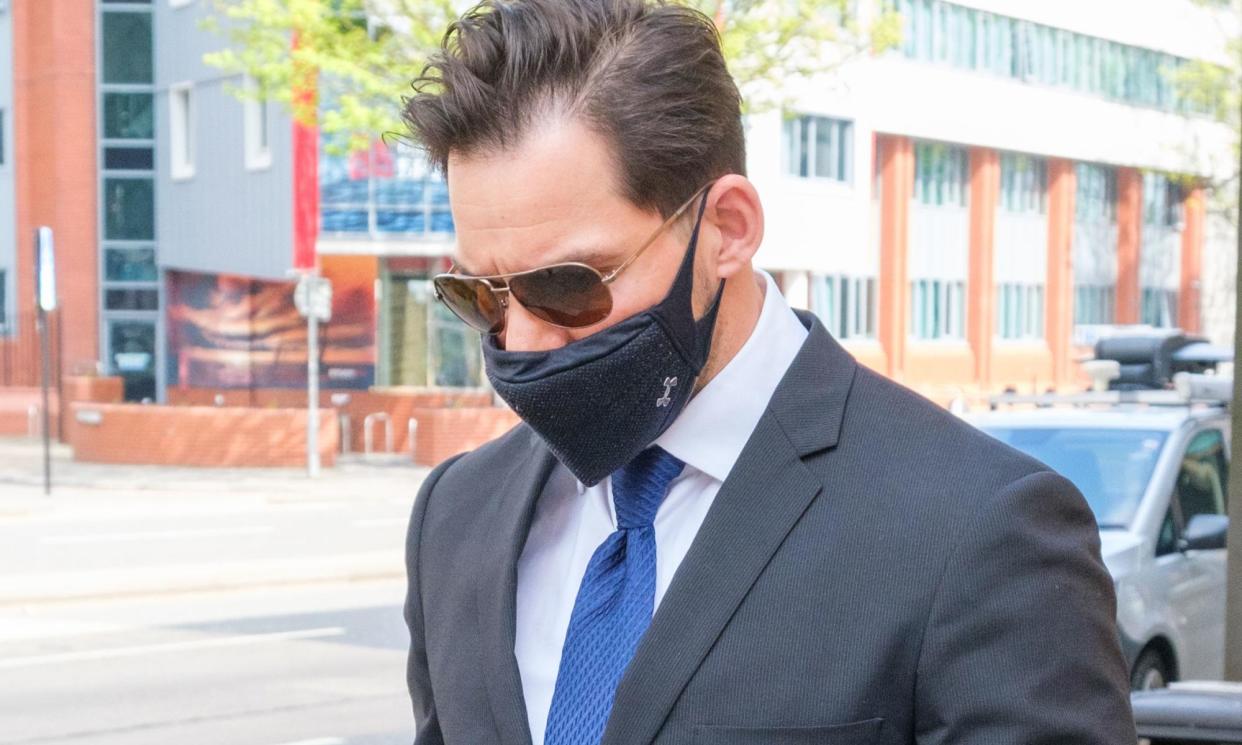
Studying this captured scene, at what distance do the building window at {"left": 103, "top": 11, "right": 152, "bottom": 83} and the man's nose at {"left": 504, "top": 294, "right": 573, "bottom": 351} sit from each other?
34.8 meters

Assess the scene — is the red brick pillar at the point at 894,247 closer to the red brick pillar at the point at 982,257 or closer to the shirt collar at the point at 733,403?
the red brick pillar at the point at 982,257

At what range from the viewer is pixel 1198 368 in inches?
399

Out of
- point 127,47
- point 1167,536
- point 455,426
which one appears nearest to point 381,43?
point 455,426

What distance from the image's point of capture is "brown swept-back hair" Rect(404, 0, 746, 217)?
6.13 ft

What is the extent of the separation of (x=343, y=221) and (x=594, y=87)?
27.3 m

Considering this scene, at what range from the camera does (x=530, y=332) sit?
2.02 metres

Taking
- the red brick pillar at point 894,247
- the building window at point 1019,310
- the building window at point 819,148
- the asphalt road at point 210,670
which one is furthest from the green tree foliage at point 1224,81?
the asphalt road at point 210,670

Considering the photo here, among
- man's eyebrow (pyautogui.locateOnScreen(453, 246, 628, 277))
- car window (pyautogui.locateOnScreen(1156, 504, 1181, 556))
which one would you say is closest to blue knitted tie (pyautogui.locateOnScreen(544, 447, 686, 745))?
man's eyebrow (pyautogui.locateOnScreen(453, 246, 628, 277))

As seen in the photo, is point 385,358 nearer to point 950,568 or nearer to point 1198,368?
point 1198,368

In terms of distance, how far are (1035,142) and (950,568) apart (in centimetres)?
4533

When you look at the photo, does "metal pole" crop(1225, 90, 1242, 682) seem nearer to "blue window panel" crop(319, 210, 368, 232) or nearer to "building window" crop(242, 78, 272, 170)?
"blue window panel" crop(319, 210, 368, 232)

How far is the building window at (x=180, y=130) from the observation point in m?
33.8

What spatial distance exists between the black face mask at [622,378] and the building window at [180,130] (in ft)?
108

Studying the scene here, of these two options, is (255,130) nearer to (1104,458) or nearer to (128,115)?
(128,115)
